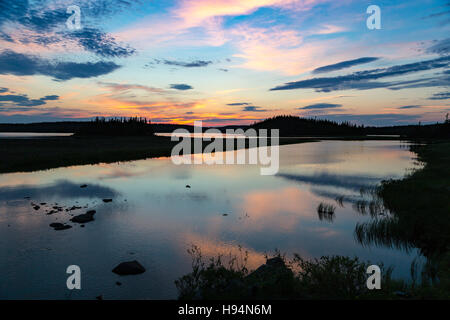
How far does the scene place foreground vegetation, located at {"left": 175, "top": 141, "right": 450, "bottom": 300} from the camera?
8914 millimetres

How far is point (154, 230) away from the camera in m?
17.4

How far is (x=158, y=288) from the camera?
1078 cm

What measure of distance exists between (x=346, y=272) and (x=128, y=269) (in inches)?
331

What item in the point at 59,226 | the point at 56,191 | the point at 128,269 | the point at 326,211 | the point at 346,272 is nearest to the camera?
the point at 346,272

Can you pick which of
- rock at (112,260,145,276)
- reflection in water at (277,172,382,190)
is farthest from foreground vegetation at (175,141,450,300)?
reflection in water at (277,172,382,190)

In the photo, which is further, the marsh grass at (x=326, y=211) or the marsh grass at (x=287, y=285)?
the marsh grass at (x=326, y=211)

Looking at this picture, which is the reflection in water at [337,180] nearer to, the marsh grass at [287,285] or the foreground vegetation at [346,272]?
the foreground vegetation at [346,272]

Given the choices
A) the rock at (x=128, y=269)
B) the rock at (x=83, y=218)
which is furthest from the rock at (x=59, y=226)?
the rock at (x=128, y=269)

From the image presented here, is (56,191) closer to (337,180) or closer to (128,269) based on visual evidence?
(128,269)

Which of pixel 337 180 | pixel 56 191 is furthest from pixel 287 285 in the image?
pixel 337 180

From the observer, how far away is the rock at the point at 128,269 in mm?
11777

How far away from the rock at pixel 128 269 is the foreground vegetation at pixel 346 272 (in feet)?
6.46
